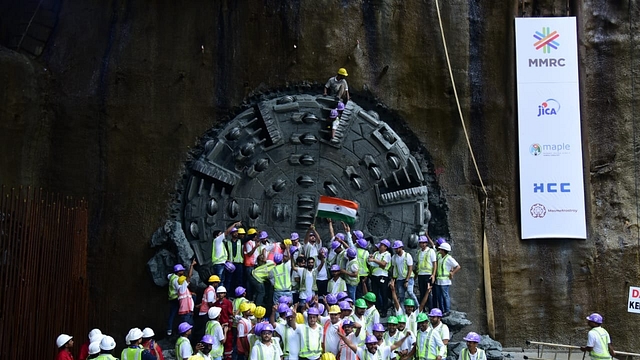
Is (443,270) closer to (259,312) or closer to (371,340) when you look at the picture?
A: (371,340)

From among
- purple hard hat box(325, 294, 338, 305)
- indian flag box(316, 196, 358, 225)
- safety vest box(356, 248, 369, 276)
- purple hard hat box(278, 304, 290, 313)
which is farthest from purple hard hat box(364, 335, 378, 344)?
indian flag box(316, 196, 358, 225)

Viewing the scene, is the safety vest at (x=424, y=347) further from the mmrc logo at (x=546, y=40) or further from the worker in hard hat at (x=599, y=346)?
the mmrc logo at (x=546, y=40)

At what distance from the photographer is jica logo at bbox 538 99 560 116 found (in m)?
20.4

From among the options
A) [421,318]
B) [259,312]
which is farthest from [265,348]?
[421,318]

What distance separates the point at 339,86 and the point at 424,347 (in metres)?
8.01

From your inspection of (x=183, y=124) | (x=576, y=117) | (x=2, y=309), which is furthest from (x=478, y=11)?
(x=2, y=309)

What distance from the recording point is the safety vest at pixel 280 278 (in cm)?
1644

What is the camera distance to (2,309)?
12836 millimetres

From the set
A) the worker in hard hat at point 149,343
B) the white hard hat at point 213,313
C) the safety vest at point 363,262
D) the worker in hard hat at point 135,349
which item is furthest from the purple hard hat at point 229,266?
the worker in hard hat at point 135,349

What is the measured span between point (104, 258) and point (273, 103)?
221 inches

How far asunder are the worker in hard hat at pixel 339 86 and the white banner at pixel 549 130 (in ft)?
15.0

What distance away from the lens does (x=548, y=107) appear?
67.2 ft

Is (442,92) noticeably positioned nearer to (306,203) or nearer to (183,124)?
(306,203)

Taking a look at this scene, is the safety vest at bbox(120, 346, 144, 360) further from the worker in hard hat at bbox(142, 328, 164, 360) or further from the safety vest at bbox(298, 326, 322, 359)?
the safety vest at bbox(298, 326, 322, 359)
